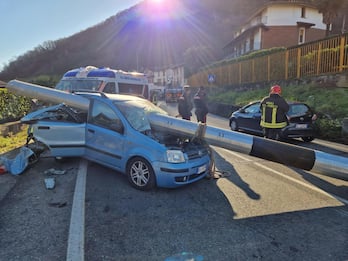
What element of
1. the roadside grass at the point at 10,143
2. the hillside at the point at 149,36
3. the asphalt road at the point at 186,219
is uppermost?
the hillside at the point at 149,36

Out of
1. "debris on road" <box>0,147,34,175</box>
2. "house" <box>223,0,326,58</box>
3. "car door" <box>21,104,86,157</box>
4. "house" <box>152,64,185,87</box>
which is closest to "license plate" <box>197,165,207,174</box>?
"car door" <box>21,104,86,157</box>

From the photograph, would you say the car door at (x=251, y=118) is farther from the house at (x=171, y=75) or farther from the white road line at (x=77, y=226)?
the house at (x=171, y=75)

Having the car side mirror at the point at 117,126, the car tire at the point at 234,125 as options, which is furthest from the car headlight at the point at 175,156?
the car tire at the point at 234,125

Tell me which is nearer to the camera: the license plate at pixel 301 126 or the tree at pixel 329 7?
the license plate at pixel 301 126

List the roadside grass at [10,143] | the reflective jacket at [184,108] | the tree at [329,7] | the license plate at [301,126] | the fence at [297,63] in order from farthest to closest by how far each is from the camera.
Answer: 1. the tree at [329,7]
2. the fence at [297,63]
3. the license plate at [301,126]
4. the reflective jacket at [184,108]
5. the roadside grass at [10,143]

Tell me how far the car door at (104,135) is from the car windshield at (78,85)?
4.95m

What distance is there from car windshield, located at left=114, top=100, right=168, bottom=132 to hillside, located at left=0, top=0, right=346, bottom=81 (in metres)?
65.7

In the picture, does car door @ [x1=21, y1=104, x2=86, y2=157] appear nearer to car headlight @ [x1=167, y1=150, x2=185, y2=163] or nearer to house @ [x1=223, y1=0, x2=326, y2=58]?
car headlight @ [x1=167, y1=150, x2=185, y2=163]

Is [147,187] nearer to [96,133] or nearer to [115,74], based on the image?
[96,133]

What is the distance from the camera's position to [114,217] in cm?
362

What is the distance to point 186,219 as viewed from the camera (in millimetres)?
3588

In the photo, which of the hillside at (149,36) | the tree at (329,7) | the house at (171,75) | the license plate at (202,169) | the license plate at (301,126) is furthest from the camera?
the hillside at (149,36)

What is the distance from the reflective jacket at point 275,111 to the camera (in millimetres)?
5941

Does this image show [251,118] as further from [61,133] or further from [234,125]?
[61,133]
